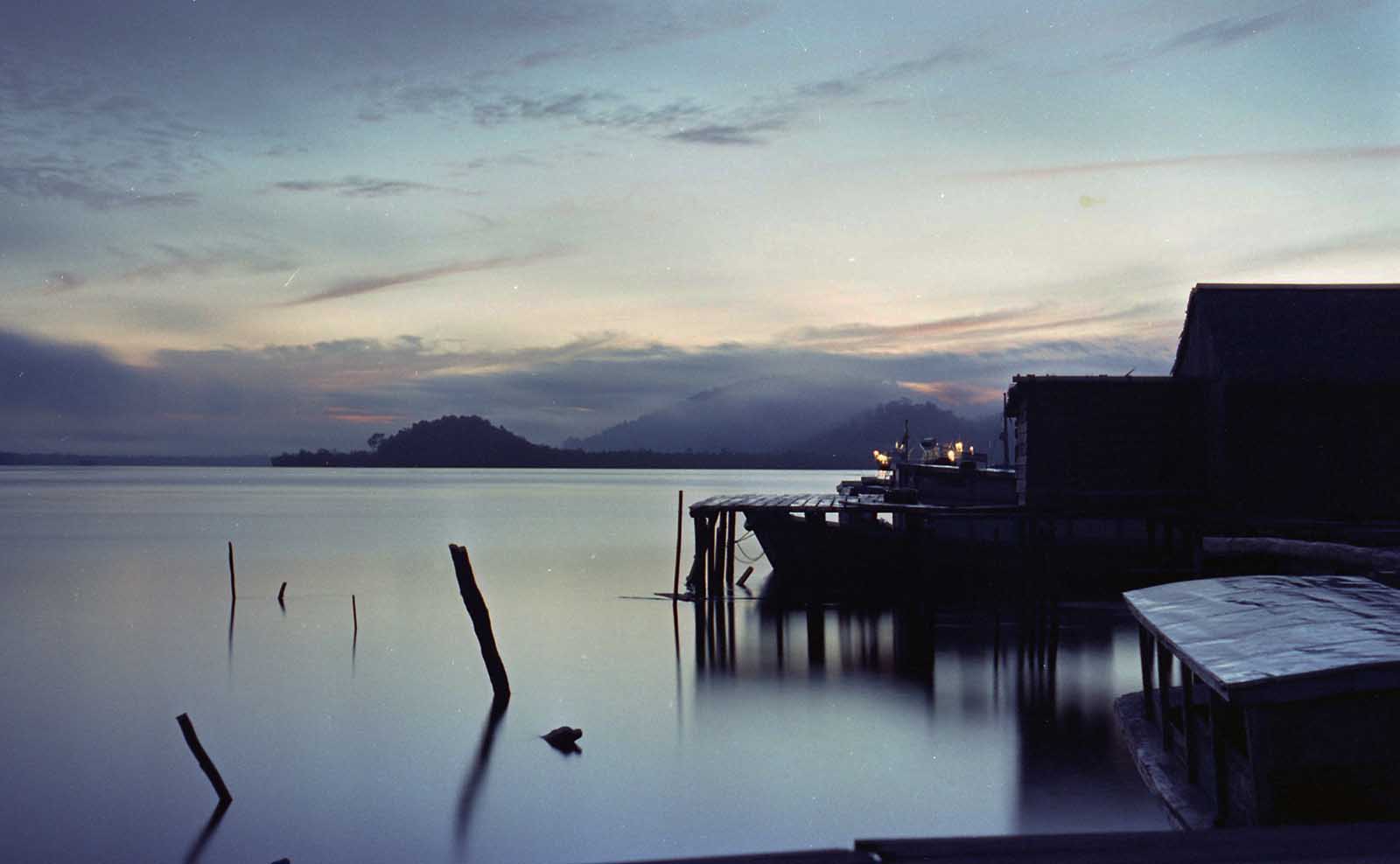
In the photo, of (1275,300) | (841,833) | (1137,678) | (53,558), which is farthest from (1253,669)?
(53,558)

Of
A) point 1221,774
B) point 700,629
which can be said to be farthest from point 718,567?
point 1221,774

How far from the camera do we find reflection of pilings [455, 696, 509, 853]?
647 inches

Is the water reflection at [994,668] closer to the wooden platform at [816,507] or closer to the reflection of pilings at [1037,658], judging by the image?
the reflection of pilings at [1037,658]

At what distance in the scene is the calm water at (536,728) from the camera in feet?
53.0

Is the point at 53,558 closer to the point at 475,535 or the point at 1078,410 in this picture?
the point at 475,535

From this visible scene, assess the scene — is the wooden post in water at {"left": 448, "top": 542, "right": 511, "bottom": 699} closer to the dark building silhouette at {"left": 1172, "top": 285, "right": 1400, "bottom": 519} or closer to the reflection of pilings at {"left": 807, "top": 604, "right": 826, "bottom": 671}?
the reflection of pilings at {"left": 807, "top": 604, "right": 826, "bottom": 671}

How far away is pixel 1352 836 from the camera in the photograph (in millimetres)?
6793

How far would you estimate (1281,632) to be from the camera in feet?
28.2

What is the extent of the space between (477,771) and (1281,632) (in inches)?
548

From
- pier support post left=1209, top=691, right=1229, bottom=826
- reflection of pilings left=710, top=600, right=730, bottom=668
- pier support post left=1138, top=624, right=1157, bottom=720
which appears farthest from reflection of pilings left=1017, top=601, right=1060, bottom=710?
pier support post left=1209, top=691, right=1229, bottom=826

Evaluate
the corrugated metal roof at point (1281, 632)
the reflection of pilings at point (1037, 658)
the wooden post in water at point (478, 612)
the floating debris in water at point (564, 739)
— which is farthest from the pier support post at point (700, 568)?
the corrugated metal roof at point (1281, 632)

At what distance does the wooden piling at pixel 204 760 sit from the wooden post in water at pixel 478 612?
6.22m

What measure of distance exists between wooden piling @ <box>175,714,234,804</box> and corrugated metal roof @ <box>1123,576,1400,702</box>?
1291 cm

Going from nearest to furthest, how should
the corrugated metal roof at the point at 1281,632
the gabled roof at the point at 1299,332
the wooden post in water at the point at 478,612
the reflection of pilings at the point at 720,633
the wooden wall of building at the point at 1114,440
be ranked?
the corrugated metal roof at the point at 1281,632 < the wooden post in water at the point at 478,612 < the gabled roof at the point at 1299,332 < the wooden wall of building at the point at 1114,440 < the reflection of pilings at the point at 720,633
